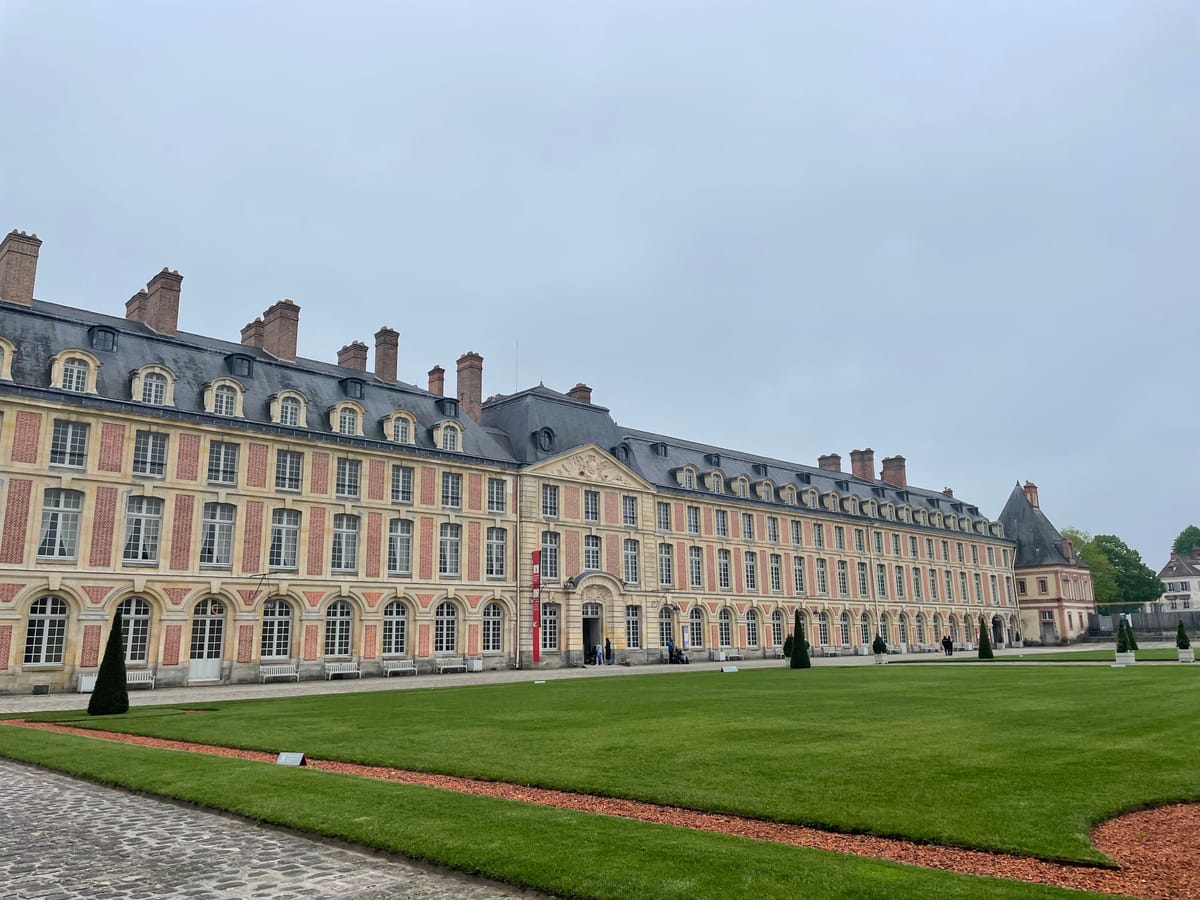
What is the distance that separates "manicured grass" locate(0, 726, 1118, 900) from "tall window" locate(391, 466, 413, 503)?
86.3ft

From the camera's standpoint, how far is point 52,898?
579 centimetres

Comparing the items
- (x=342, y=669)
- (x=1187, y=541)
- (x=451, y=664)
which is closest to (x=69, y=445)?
(x=342, y=669)

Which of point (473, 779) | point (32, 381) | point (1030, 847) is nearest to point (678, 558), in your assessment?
point (32, 381)

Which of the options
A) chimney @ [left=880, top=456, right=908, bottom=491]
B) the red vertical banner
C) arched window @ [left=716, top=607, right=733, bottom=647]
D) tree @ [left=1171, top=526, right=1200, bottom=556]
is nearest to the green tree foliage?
chimney @ [left=880, top=456, right=908, bottom=491]

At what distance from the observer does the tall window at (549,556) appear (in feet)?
134

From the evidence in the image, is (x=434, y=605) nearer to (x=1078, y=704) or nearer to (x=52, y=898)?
(x=1078, y=704)

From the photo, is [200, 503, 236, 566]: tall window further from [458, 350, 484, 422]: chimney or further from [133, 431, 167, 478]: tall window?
[458, 350, 484, 422]: chimney

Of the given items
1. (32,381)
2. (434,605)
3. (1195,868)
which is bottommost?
(1195,868)

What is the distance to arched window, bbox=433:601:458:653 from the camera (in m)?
36.9

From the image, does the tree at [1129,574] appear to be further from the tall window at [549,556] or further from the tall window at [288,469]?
the tall window at [288,469]

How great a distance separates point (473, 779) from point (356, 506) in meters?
26.3

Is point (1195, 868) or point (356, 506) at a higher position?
point (356, 506)

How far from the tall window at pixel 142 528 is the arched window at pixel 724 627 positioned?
97.4 feet

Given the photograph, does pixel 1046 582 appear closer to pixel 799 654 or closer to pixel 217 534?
pixel 799 654
